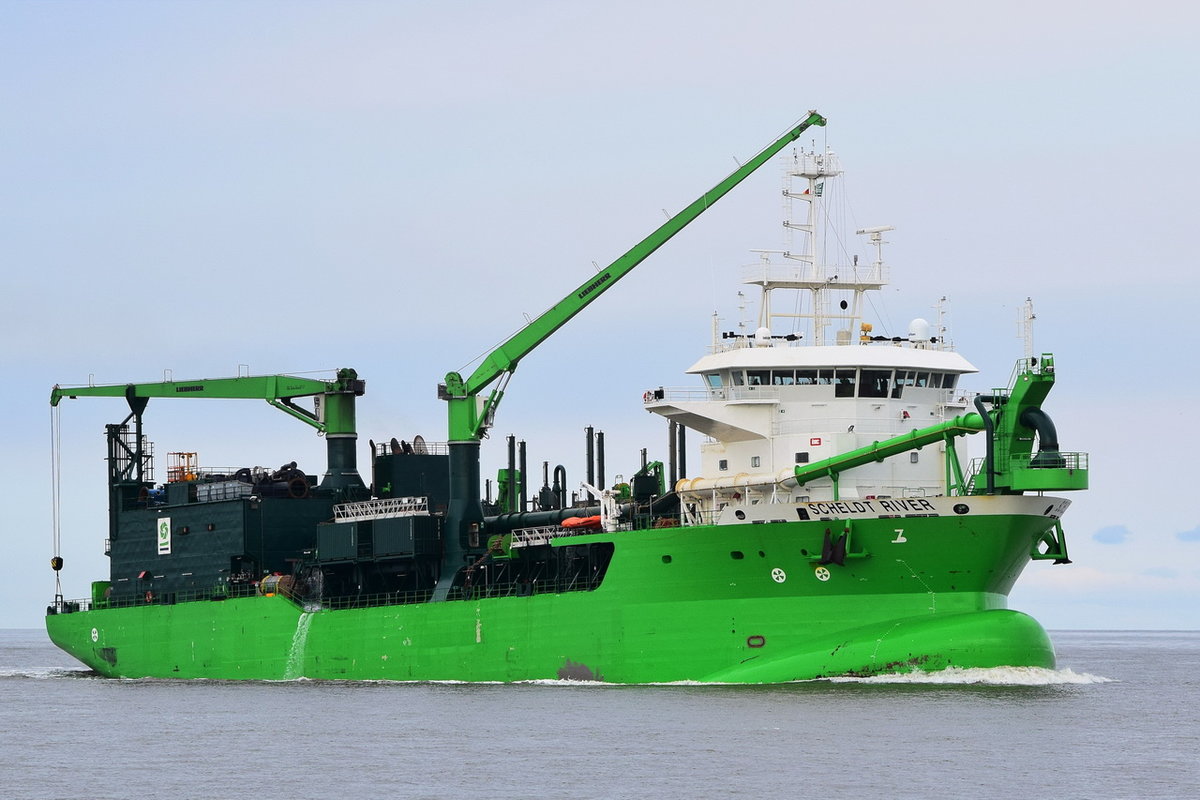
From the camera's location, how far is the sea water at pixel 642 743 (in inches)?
1099

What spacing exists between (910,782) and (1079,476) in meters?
11.0

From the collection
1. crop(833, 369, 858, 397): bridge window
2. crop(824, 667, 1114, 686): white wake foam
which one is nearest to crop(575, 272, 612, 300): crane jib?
crop(833, 369, 858, 397): bridge window

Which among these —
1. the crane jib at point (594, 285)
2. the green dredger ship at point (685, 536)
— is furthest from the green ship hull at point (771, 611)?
the crane jib at point (594, 285)

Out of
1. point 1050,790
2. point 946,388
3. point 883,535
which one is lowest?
point 1050,790

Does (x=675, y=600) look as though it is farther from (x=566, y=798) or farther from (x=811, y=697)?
(x=566, y=798)

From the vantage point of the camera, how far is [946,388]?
41.9 meters

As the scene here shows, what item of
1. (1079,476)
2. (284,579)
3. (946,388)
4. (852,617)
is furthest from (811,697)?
(284,579)

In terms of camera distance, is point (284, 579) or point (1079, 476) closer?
point (1079, 476)

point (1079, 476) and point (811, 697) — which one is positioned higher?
point (1079, 476)

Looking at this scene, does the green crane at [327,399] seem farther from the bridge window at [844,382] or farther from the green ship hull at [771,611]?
the bridge window at [844,382]

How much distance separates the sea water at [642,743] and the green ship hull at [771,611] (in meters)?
0.73

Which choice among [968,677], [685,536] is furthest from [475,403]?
[968,677]

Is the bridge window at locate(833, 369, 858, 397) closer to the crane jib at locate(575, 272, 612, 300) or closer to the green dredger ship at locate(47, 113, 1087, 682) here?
the green dredger ship at locate(47, 113, 1087, 682)

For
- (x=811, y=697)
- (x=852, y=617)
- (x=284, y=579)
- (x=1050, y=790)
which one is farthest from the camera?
(x=284, y=579)
